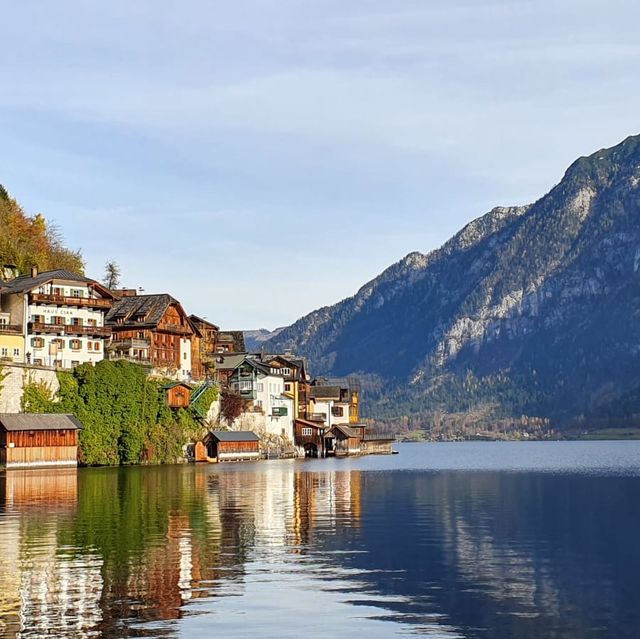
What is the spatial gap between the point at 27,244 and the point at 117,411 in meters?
35.1

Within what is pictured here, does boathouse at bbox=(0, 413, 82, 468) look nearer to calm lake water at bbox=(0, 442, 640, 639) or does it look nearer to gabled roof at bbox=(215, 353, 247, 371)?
calm lake water at bbox=(0, 442, 640, 639)

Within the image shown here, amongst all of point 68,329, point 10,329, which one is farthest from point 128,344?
point 10,329

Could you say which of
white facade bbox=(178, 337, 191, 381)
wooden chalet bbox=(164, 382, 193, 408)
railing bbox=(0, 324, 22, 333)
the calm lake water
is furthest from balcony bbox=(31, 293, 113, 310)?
the calm lake water

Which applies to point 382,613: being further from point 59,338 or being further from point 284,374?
point 284,374

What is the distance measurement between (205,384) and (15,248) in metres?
28.6

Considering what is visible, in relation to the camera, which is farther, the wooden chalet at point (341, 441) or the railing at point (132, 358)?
the wooden chalet at point (341, 441)

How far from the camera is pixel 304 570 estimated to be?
35.8m

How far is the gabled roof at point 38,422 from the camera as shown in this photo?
332 feet

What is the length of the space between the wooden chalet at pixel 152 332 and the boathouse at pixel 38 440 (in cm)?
2583

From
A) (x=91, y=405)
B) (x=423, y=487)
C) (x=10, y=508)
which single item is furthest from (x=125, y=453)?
(x=10, y=508)

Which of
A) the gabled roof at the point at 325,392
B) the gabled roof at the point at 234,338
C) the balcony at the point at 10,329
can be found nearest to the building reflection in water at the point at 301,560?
the balcony at the point at 10,329

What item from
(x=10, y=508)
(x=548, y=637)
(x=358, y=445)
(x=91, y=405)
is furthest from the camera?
(x=358, y=445)

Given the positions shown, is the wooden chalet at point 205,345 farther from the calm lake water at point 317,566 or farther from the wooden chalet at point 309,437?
the calm lake water at point 317,566

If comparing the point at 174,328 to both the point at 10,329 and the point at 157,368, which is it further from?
the point at 10,329
